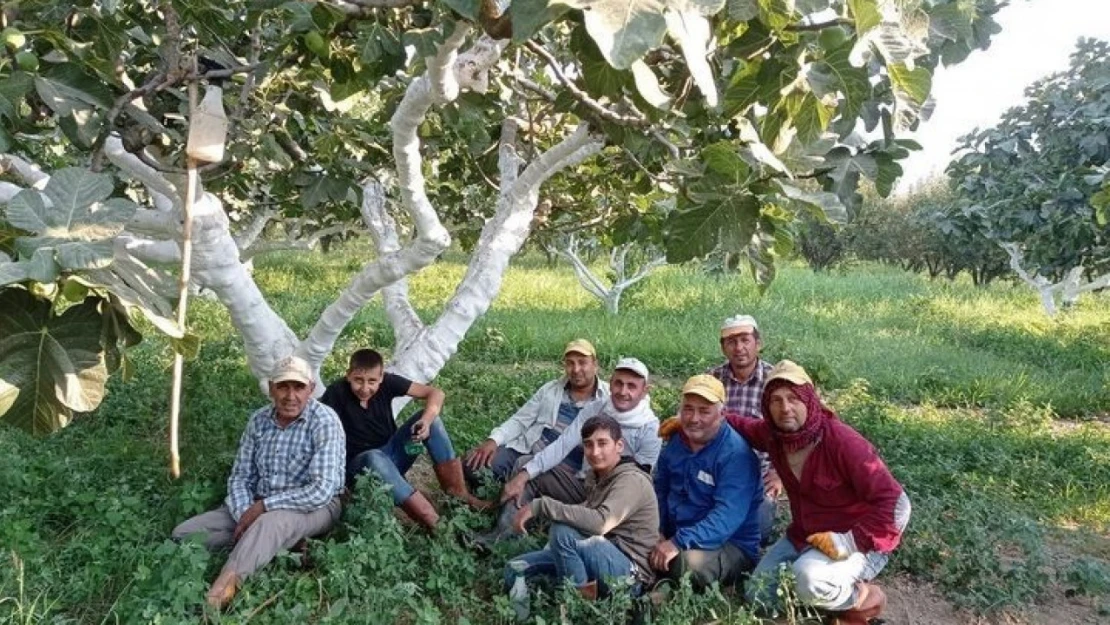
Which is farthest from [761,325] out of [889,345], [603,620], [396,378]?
[603,620]

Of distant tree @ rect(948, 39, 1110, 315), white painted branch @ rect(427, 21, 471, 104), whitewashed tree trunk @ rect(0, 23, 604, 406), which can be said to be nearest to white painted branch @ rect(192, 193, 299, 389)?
whitewashed tree trunk @ rect(0, 23, 604, 406)

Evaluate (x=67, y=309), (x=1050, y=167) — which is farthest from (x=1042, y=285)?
(x=67, y=309)

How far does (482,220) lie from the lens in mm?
6895

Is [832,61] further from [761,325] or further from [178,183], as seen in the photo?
[761,325]

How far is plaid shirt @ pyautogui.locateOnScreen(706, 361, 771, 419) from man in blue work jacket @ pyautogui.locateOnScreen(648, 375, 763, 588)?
57 centimetres

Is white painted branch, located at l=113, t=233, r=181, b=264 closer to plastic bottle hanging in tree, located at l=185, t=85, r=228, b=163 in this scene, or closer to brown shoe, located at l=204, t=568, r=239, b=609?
plastic bottle hanging in tree, located at l=185, t=85, r=228, b=163

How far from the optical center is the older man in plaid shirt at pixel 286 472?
3.54 m

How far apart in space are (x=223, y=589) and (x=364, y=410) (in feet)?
3.82

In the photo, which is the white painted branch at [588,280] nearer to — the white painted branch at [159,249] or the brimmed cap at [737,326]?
the brimmed cap at [737,326]

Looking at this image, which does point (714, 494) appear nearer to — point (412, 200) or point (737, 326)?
point (737, 326)

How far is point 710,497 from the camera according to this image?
3500 mm

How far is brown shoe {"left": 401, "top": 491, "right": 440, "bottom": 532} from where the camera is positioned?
12.7 feet

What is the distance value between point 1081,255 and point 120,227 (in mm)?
Result: 9083

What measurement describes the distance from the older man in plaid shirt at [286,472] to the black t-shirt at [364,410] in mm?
397
